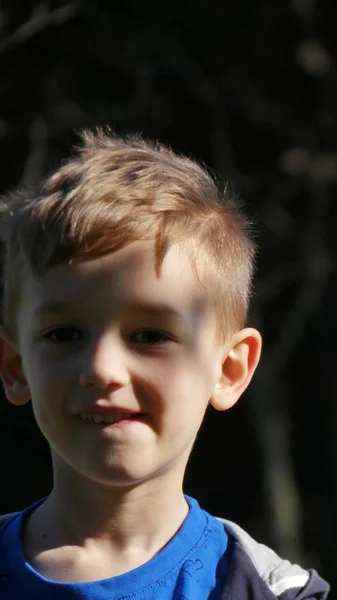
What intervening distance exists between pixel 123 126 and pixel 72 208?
8.53ft

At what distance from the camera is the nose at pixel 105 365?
161 cm

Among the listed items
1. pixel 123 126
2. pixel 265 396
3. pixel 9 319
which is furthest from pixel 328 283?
pixel 9 319

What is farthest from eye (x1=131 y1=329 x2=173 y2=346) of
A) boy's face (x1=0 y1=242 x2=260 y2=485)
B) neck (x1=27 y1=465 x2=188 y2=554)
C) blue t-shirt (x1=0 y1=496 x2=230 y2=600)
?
blue t-shirt (x1=0 y1=496 x2=230 y2=600)

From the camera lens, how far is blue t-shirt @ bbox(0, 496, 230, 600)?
5.50 feet

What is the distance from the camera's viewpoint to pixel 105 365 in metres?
1.61

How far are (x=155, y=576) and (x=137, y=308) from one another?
423mm

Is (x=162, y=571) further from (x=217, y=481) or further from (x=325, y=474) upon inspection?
(x=217, y=481)

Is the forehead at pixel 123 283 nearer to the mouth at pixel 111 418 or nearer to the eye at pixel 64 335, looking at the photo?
the eye at pixel 64 335

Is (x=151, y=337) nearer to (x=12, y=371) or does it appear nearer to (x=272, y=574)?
(x=12, y=371)

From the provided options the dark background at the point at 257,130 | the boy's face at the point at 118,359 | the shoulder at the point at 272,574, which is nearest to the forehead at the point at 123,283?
the boy's face at the point at 118,359

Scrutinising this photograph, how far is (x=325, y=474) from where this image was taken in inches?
179

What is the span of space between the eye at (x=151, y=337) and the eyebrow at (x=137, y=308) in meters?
0.03

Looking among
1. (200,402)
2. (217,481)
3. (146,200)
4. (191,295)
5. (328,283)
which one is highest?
(146,200)

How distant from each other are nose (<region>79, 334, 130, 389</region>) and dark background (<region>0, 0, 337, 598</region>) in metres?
2.67
